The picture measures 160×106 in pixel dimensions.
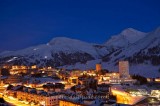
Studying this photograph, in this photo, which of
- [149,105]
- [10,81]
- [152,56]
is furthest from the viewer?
[152,56]

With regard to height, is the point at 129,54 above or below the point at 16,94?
above

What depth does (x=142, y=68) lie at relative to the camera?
506ft

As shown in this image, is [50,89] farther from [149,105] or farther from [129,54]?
[129,54]

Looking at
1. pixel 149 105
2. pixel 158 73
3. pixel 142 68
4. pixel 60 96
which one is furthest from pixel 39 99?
pixel 142 68

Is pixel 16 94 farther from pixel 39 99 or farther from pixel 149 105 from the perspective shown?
pixel 149 105

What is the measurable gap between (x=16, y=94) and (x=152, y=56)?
11021 centimetres

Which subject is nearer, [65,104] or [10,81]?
[65,104]

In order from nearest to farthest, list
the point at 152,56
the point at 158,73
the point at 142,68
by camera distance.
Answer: the point at 158,73, the point at 142,68, the point at 152,56

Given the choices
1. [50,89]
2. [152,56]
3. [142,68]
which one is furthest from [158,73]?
[50,89]

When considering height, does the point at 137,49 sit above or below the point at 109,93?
Result: above

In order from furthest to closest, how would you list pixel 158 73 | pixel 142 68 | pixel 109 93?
pixel 142 68 → pixel 158 73 → pixel 109 93

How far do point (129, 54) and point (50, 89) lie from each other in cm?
12522

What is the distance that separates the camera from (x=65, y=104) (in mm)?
50500

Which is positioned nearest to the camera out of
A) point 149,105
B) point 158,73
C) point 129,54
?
point 149,105
